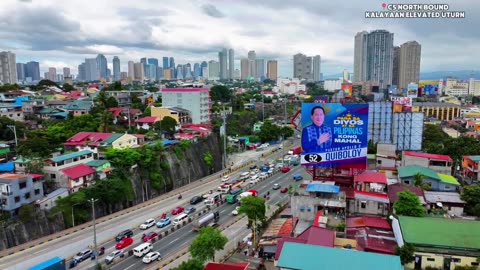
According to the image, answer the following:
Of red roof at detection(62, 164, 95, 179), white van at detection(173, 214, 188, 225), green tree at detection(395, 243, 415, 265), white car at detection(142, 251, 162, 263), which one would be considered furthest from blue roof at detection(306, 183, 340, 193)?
red roof at detection(62, 164, 95, 179)

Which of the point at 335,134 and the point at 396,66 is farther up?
the point at 396,66

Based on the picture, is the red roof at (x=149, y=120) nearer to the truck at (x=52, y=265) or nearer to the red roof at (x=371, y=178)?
the red roof at (x=371, y=178)

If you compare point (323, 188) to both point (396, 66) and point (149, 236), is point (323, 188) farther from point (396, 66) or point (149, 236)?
point (396, 66)

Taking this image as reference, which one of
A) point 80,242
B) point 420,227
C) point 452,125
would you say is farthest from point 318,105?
point 452,125

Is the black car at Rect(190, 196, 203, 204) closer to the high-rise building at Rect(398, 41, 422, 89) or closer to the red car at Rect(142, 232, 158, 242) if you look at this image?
the red car at Rect(142, 232, 158, 242)

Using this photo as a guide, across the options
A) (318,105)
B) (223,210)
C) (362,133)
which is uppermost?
(318,105)

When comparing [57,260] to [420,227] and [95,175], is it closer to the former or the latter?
[95,175]

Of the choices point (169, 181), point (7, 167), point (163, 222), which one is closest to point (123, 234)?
point (163, 222)
